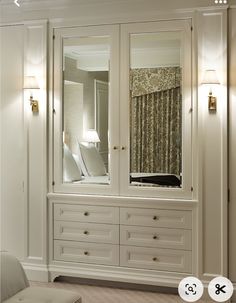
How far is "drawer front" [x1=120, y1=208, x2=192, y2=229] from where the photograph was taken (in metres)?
4.00

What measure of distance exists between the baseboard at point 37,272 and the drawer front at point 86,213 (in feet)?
1.57

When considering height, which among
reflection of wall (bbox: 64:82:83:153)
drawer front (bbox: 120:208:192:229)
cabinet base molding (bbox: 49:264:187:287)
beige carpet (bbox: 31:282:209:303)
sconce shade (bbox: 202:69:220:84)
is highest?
sconce shade (bbox: 202:69:220:84)

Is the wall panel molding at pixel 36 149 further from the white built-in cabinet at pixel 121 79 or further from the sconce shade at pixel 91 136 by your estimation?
the sconce shade at pixel 91 136

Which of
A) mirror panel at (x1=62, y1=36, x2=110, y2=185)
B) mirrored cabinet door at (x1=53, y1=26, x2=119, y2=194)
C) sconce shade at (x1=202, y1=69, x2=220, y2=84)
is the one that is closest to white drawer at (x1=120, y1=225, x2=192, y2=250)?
mirrored cabinet door at (x1=53, y1=26, x2=119, y2=194)

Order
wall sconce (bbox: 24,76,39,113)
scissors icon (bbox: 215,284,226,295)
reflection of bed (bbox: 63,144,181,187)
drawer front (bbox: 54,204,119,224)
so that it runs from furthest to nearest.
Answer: wall sconce (bbox: 24,76,39,113)
drawer front (bbox: 54,204,119,224)
reflection of bed (bbox: 63,144,181,187)
scissors icon (bbox: 215,284,226,295)

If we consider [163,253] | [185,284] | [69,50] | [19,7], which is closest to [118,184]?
[163,253]

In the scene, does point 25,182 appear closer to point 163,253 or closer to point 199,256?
point 163,253

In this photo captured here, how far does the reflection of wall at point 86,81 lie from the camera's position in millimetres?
4215

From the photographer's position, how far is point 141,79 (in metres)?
4.11

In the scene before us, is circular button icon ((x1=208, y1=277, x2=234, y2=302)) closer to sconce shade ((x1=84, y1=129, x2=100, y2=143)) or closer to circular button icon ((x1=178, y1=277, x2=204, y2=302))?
circular button icon ((x1=178, y1=277, x2=204, y2=302))

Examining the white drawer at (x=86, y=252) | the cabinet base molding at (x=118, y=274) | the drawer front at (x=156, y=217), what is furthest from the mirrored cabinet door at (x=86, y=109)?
the cabinet base molding at (x=118, y=274)

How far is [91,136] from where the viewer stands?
4.27 metres

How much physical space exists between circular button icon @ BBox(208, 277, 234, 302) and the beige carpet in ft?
0.90

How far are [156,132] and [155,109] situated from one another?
7.6 inches
